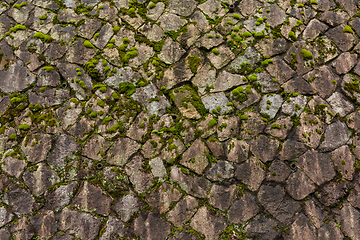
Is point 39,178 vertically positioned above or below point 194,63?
below

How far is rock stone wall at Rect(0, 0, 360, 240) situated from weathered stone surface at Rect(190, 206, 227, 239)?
0.05 feet

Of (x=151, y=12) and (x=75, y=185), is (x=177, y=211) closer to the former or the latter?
(x=75, y=185)

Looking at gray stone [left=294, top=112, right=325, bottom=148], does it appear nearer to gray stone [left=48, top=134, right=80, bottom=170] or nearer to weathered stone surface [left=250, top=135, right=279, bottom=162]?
weathered stone surface [left=250, top=135, right=279, bottom=162]

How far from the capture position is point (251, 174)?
11.2ft

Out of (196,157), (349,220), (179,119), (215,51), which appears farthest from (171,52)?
(349,220)

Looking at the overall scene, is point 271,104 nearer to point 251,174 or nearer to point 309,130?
point 309,130

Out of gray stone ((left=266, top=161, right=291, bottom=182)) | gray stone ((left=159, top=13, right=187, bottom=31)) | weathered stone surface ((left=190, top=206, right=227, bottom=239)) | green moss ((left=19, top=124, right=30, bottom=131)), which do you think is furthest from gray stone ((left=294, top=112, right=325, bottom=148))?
green moss ((left=19, top=124, right=30, bottom=131))

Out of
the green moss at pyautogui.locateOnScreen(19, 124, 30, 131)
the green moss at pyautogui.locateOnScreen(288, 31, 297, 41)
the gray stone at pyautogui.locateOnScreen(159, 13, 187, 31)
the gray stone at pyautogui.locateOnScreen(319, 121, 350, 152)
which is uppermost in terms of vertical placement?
the green moss at pyautogui.locateOnScreen(288, 31, 297, 41)

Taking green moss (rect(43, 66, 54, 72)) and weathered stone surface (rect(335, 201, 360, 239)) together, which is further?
green moss (rect(43, 66, 54, 72))

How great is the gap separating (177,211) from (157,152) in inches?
39.3

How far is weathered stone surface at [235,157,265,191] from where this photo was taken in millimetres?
3402

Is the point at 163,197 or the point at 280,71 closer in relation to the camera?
the point at 163,197

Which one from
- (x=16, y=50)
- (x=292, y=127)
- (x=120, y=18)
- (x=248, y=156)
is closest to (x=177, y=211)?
(x=248, y=156)

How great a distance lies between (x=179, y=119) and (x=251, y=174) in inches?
59.4
